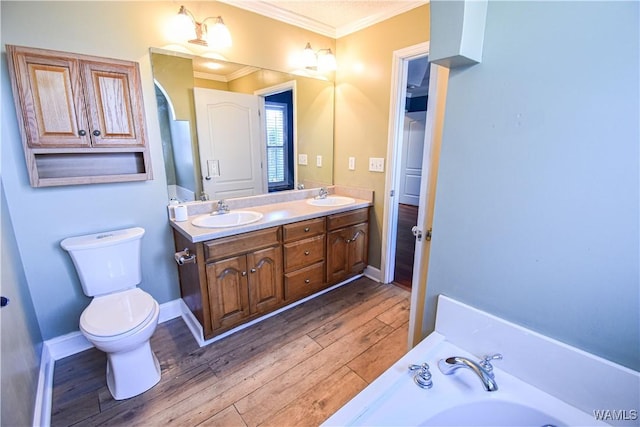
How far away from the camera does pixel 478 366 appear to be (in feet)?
3.24

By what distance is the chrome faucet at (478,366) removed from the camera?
957 mm

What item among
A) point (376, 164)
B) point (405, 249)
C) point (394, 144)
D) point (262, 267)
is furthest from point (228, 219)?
point (405, 249)

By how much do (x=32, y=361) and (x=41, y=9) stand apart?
1.88m

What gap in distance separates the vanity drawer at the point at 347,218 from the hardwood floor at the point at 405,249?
75 cm

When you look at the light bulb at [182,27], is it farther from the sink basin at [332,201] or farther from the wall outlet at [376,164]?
the wall outlet at [376,164]

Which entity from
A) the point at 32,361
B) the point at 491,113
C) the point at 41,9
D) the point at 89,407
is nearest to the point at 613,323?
the point at 491,113

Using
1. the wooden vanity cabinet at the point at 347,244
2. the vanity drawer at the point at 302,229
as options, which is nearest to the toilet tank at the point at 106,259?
the vanity drawer at the point at 302,229

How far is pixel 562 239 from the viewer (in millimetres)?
855

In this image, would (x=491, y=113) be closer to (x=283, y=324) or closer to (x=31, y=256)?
(x=283, y=324)

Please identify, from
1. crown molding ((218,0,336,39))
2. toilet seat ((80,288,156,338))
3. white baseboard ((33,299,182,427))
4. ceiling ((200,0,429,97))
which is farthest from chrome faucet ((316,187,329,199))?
toilet seat ((80,288,156,338))

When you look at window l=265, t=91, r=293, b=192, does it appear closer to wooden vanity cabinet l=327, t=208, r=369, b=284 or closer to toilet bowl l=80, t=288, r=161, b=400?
wooden vanity cabinet l=327, t=208, r=369, b=284

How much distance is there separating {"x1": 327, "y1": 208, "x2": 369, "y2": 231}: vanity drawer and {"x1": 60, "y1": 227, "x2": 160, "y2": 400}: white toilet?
143 centimetres

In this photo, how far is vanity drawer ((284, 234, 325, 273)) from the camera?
2311 millimetres

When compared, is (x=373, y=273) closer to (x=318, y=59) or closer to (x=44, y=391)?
(x=318, y=59)
